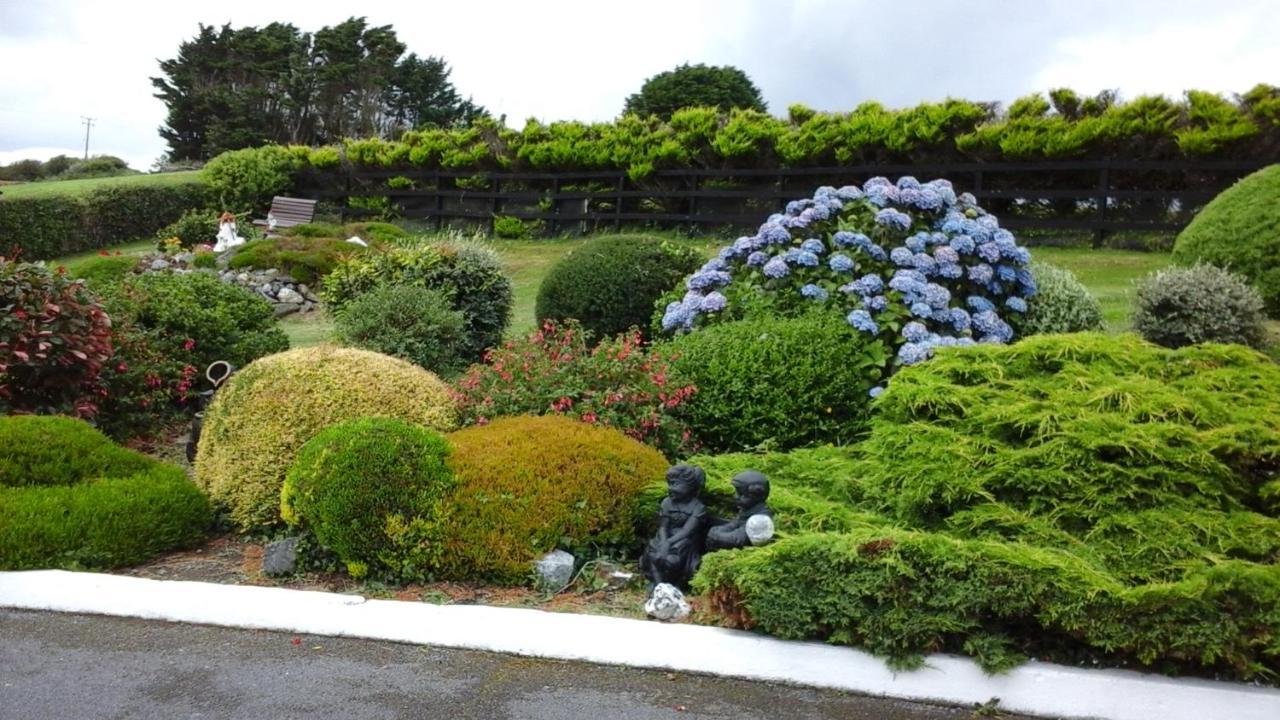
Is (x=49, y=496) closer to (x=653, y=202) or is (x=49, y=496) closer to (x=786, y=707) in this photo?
(x=786, y=707)

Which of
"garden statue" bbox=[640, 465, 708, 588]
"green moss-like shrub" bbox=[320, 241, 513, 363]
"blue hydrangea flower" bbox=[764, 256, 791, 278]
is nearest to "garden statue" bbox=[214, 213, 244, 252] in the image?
"green moss-like shrub" bbox=[320, 241, 513, 363]

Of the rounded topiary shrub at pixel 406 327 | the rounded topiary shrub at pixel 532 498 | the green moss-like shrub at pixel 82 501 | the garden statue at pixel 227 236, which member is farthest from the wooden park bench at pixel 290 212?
the rounded topiary shrub at pixel 532 498

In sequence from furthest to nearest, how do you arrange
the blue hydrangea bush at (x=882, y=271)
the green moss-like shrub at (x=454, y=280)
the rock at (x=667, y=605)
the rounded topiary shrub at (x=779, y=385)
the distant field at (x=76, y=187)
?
the distant field at (x=76, y=187)
the green moss-like shrub at (x=454, y=280)
the blue hydrangea bush at (x=882, y=271)
the rounded topiary shrub at (x=779, y=385)
the rock at (x=667, y=605)

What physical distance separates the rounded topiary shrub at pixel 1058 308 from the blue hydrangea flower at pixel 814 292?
212 cm

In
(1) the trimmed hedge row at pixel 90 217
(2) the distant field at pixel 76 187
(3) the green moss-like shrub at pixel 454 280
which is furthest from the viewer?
(2) the distant field at pixel 76 187

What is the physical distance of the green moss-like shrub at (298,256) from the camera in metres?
17.3

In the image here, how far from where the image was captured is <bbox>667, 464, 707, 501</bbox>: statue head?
5.21 metres

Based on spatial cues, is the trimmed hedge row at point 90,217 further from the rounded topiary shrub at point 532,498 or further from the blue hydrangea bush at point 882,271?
the rounded topiary shrub at point 532,498

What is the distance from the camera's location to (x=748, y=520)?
A: 4.96m

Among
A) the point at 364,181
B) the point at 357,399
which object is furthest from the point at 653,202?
the point at 357,399

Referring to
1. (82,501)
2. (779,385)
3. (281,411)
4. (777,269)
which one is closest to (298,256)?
(777,269)

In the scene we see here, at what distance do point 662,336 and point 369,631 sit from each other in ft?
17.5

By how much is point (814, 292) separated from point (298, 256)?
11964 millimetres

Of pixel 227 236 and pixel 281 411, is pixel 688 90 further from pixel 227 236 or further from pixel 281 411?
pixel 281 411
